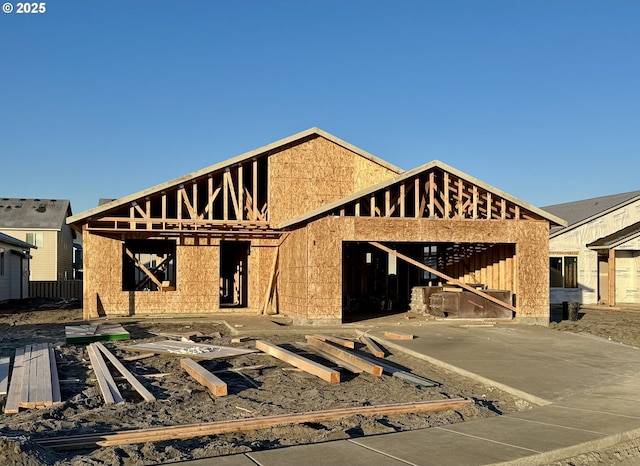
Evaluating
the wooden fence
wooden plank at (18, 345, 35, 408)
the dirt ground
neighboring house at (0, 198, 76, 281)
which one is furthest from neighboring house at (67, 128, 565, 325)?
neighboring house at (0, 198, 76, 281)

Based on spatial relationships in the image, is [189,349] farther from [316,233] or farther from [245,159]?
[245,159]

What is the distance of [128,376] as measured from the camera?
1080 centimetres

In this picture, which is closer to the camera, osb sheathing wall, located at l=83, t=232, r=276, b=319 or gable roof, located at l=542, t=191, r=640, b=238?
osb sheathing wall, located at l=83, t=232, r=276, b=319

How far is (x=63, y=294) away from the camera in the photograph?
41344 mm

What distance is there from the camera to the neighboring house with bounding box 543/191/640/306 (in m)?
31.7

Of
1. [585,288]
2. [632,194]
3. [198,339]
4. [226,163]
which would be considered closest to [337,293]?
[198,339]

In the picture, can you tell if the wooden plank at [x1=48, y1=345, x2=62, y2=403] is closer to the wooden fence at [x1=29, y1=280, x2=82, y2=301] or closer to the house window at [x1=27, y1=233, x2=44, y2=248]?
the wooden fence at [x1=29, y1=280, x2=82, y2=301]

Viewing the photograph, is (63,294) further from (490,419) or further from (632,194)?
(490,419)

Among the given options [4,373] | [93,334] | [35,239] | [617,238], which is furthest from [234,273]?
[35,239]

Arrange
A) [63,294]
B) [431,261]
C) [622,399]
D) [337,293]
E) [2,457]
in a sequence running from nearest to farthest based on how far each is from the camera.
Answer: [2,457] < [622,399] < [337,293] < [431,261] < [63,294]

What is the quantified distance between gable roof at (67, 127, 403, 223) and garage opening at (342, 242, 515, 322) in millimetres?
3569

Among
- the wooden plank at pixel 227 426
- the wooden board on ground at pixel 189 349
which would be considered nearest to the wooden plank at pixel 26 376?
the wooden board on ground at pixel 189 349

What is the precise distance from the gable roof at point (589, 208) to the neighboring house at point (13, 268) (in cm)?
2866

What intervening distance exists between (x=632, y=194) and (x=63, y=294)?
35.5 m
